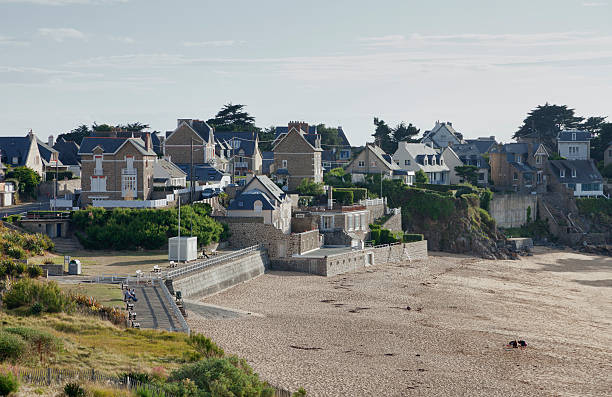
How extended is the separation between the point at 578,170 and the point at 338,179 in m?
31.0

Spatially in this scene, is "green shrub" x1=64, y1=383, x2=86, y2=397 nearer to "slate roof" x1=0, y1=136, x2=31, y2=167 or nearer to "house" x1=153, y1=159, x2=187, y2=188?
"house" x1=153, y1=159, x2=187, y2=188

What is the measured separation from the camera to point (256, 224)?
56594 millimetres

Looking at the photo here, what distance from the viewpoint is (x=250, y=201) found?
57.8 metres

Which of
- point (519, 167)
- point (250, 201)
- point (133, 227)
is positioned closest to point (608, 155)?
point (519, 167)

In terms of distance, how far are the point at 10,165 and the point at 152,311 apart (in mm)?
41843

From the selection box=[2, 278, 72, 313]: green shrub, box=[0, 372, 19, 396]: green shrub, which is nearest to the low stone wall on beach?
box=[2, 278, 72, 313]: green shrub

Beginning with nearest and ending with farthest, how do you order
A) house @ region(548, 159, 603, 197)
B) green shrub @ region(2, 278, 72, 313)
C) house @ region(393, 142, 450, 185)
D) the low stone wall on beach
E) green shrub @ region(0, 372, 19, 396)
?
green shrub @ region(0, 372, 19, 396) → green shrub @ region(2, 278, 72, 313) → the low stone wall on beach → house @ region(393, 142, 450, 185) → house @ region(548, 159, 603, 197)

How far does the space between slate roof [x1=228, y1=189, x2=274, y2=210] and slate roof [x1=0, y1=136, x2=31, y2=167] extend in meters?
23.2

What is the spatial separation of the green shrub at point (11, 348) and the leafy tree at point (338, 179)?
55.5m

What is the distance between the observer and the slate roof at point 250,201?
57.3 m

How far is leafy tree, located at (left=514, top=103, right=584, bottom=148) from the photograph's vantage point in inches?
4594

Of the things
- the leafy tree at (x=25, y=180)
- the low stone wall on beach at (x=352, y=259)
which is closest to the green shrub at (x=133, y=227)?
the low stone wall on beach at (x=352, y=259)

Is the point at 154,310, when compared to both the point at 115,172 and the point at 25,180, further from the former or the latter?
the point at 25,180

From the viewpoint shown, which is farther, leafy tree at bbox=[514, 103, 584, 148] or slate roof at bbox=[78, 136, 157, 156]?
leafy tree at bbox=[514, 103, 584, 148]
